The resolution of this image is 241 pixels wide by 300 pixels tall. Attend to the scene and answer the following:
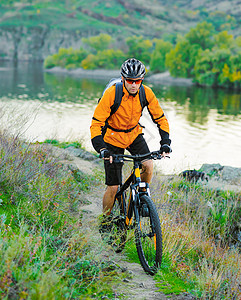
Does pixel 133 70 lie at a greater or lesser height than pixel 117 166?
greater

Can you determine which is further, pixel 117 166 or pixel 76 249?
pixel 117 166

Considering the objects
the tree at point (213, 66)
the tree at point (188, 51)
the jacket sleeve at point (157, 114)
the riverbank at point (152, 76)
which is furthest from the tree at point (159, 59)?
the jacket sleeve at point (157, 114)

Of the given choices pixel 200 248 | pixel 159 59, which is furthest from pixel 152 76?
pixel 200 248

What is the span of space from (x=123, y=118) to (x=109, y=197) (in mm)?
1056

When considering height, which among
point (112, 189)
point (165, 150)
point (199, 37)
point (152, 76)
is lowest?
point (112, 189)

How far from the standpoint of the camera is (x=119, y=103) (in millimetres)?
4355

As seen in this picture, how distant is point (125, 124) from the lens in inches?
177

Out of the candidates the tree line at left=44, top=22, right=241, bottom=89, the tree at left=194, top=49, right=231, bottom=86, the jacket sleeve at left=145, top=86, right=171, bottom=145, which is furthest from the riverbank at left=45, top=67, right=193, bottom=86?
the jacket sleeve at left=145, top=86, right=171, bottom=145

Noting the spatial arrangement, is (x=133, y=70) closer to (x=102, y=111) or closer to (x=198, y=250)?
(x=102, y=111)

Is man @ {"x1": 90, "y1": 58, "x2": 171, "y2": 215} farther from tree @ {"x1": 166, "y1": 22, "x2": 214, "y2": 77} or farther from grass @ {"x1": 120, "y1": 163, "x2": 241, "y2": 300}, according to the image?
tree @ {"x1": 166, "y1": 22, "x2": 214, "y2": 77}

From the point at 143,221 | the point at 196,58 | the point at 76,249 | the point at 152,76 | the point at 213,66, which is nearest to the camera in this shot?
the point at 76,249

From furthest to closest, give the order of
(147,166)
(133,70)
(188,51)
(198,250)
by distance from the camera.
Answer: (188,51), (198,250), (147,166), (133,70)

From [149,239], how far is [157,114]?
157 cm

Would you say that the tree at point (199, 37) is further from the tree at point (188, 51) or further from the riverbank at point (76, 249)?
the riverbank at point (76, 249)
